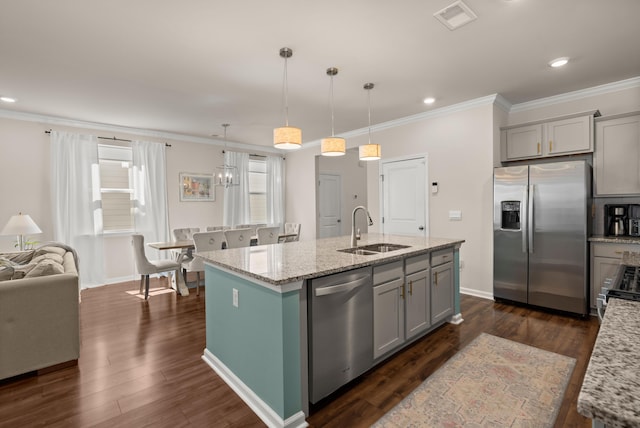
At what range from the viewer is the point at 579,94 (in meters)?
3.97

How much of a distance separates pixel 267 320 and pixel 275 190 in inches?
228

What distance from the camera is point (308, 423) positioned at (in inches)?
73.8

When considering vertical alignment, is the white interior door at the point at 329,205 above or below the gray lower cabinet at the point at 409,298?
above

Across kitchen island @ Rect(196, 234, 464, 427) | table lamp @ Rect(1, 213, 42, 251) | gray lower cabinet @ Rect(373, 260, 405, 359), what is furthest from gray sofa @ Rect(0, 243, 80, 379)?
gray lower cabinet @ Rect(373, 260, 405, 359)

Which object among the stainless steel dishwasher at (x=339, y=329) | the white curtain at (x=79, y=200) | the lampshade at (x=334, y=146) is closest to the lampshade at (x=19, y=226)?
the white curtain at (x=79, y=200)

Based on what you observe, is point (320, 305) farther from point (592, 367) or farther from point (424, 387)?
point (592, 367)

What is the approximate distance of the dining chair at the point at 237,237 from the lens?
4707 millimetres

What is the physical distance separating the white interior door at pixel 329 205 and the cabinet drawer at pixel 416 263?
14.4ft

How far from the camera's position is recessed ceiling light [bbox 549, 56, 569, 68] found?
3.10 m

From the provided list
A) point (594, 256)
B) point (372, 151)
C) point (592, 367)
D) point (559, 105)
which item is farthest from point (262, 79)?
point (594, 256)

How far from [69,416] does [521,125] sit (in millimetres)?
5449

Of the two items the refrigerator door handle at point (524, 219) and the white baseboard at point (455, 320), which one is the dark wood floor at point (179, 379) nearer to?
the white baseboard at point (455, 320)

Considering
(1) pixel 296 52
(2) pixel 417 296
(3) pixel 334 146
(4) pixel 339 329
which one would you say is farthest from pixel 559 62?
(4) pixel 339 329

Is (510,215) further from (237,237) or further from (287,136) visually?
(237,237)
